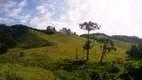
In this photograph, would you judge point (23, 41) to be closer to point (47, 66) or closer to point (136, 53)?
point (136, 53)

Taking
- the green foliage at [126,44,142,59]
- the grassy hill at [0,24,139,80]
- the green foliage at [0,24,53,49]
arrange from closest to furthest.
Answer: the grassy hill at [0,24,139,80], the green foliage at [126,44,142,59], the green foliage at [0,24,53,49]

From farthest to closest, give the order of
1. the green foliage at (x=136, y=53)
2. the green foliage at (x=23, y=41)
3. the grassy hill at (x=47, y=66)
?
the green foliage at (x=23, y=41) → the green foliage at (x=136, y=53) → the grassy hill at (x=47, y=66)

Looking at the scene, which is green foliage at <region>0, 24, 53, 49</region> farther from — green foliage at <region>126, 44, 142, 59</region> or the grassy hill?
green foliage at <region>126, 44, 142, 59</region>

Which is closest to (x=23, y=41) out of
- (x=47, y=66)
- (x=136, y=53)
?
(x=136, y=53)

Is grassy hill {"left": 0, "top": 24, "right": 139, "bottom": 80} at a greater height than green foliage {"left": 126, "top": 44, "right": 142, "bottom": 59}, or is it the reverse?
green foliage {"left": 126, "top": 44, "right": 142, "bottom": 59}

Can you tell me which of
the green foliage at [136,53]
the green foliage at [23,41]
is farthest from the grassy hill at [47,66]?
the green foliage at [23,41]

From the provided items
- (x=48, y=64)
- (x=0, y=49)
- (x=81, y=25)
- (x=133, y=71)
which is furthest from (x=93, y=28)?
(x=0, y=49)

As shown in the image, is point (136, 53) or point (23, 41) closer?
point (136, 53)

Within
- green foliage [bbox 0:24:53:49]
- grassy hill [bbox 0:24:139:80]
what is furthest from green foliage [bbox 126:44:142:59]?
green foliage [bbox 0:24:53:49]

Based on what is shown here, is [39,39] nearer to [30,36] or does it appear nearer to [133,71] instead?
[30,36]

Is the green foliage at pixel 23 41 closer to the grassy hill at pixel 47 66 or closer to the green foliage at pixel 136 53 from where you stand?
the grassy hill at pixel 47 66

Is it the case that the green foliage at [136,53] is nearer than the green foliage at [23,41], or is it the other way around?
the green foliage at [136,53]

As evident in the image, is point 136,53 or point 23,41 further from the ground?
point 23,41

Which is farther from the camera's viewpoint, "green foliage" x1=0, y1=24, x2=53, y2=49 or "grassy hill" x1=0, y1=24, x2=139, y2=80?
"green foliage" x1=0, y1=24, x2=53, y2=49
